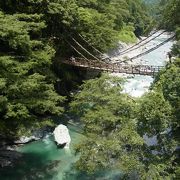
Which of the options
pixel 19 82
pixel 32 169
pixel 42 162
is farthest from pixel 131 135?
pixel 42 162

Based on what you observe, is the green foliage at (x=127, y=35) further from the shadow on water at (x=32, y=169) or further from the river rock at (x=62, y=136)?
the shadow on water at (x=32, y=169)

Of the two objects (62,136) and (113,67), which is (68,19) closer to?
(113,67)

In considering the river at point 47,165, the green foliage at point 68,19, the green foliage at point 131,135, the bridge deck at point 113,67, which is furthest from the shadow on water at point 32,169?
the green foliage at point 68,19

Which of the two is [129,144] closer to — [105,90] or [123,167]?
[123,167]

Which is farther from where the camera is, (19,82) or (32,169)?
(32,169)

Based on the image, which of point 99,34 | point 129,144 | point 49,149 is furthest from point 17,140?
point 99,34

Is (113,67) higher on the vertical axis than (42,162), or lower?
higher

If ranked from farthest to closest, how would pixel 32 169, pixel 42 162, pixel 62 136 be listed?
pixel 62 136
pixel 42 162
pixel 32 169

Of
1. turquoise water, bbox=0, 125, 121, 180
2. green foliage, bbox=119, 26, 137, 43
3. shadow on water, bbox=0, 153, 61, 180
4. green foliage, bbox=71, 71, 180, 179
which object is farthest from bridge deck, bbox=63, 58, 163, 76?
green foliage, bbox=119, 26, 137, 43
